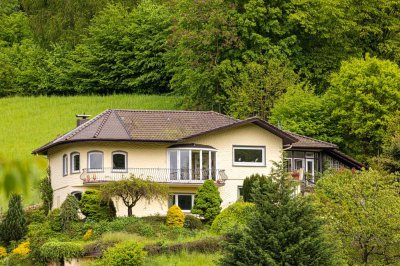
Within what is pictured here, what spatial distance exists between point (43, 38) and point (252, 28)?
33952 millimetres

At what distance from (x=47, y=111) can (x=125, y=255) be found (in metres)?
43.0

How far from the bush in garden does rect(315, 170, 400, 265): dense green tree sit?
1164 cm

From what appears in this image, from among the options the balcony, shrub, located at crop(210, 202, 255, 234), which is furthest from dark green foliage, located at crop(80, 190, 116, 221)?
shrub, located at crop(210, 202, 255, 234)

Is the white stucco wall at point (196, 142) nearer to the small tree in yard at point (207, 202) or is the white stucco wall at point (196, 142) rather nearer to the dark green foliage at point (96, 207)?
the small tree in yard at point (207, 202)

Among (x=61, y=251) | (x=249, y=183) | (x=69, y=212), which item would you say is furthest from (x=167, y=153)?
(x=61, y=251)

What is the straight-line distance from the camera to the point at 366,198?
112ft

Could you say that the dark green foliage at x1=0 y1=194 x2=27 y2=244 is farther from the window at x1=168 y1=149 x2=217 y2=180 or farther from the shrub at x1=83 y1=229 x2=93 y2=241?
the window at x1=168 y1=149 x2=217 y2=180

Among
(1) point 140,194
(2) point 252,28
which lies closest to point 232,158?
(1) point 140,194

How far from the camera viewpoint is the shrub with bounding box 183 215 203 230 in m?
41.8

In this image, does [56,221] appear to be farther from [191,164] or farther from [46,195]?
[191,164]

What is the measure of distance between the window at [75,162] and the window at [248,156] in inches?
270

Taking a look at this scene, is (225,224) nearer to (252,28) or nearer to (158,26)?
(252,28)

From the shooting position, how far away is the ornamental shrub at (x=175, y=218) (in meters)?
41.7

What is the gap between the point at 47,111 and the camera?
76.1 m
